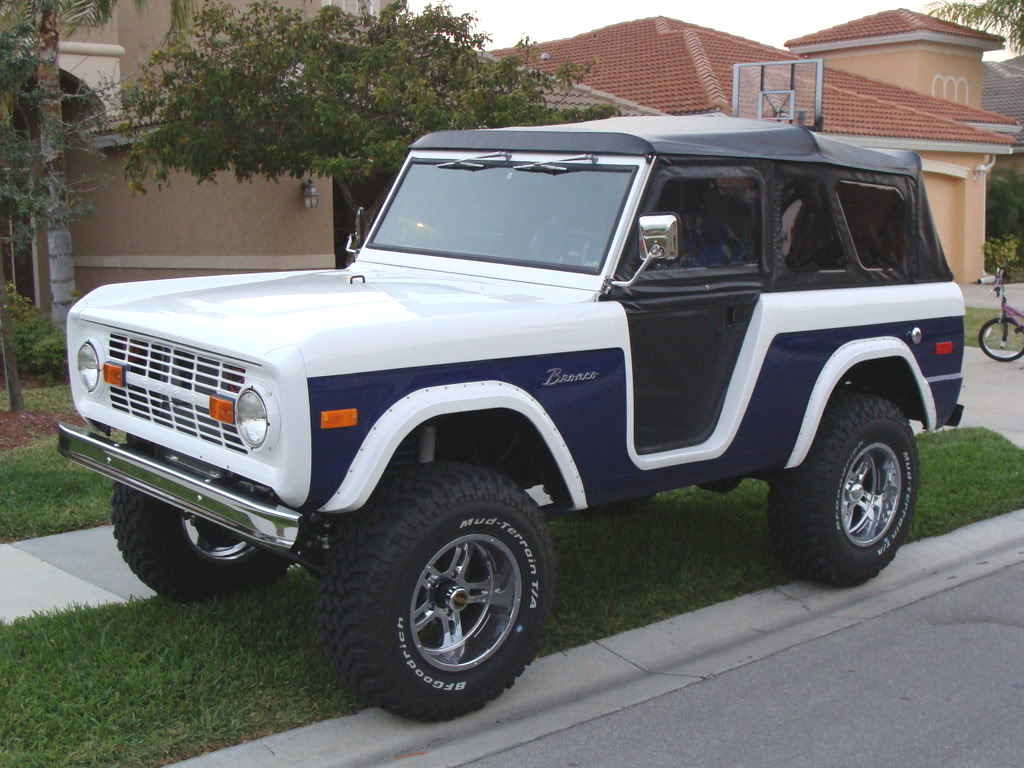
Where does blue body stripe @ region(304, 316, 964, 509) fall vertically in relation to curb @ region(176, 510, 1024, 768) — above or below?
above

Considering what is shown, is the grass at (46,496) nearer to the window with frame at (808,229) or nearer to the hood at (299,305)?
the hood at (299,305)

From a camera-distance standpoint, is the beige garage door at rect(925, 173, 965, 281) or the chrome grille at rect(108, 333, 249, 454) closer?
the chrome grille at rect(108, 333, 249, 454)

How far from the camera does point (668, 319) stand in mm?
5074

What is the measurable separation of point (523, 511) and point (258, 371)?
117 centimetres

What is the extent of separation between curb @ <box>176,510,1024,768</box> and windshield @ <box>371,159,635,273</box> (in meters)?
1.71

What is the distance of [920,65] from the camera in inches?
1208

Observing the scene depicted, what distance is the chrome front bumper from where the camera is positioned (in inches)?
156

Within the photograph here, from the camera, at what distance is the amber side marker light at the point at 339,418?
3.94m

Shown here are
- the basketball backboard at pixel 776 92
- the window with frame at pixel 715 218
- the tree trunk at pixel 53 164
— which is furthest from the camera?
the basketball backboard at pixel 776 92

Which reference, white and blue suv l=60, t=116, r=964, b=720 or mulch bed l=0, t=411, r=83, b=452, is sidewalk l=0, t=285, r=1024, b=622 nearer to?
white and blue suv l=60, t=116, r=964, b=720

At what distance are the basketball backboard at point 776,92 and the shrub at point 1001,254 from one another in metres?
6.77

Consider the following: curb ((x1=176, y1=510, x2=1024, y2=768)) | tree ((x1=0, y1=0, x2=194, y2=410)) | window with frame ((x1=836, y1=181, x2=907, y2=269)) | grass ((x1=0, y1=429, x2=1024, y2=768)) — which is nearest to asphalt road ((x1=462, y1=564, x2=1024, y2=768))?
curb ((x1=176, y1=510, x2=1024, y2=768))

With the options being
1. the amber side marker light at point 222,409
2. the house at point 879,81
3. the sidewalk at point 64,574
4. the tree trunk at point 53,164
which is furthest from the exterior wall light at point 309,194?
the amber side marker light at point 222,409

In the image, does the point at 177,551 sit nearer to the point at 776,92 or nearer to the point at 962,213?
the point at 776,92
